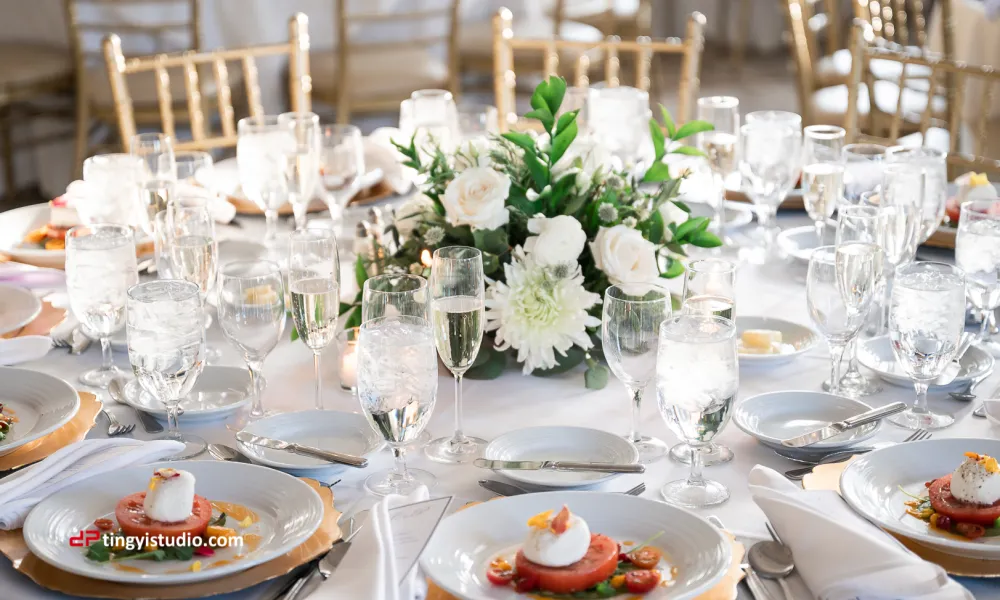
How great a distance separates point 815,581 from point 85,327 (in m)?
1.00

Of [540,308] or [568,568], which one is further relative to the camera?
[540,308]

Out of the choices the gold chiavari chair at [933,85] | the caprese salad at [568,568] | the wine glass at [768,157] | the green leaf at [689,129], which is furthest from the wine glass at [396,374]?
A: the gold chiavari chair at [933,85]

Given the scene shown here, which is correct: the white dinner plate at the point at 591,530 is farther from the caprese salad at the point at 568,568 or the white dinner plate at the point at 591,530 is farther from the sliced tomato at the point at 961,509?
the sliced tomato at the point at 961,509

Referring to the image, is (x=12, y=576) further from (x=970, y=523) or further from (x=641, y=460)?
(x=970, y=523)

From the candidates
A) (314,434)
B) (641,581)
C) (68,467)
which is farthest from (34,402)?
(641,581)

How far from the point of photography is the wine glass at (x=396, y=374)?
1.15 metres

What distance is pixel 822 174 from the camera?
1970mm

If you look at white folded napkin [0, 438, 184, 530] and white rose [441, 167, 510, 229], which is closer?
white folded napkin [0, 438, 184, 530]

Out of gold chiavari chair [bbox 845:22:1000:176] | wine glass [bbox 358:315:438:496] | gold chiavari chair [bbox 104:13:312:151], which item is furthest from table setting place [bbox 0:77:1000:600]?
gold chiavari chair [bbox 104:13:312:151]

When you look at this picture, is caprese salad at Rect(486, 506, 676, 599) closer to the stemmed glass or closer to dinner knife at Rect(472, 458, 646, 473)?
dinner knife at Rect(472, 458, 646, 473)

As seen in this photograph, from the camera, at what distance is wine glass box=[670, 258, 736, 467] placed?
4.31 feet

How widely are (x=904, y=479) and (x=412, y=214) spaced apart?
76 centimetres

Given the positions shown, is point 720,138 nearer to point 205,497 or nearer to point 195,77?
point 205,497

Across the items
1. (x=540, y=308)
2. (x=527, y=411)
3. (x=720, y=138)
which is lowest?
(x=527, y=411)
